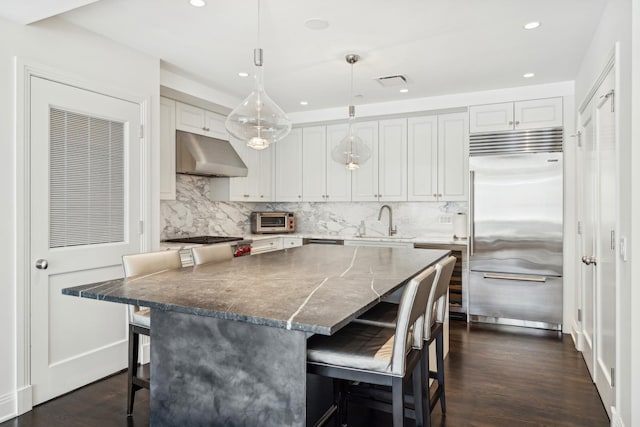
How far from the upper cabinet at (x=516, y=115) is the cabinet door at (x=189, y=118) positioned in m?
2.96

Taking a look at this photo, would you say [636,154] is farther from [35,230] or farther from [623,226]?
[35,230]

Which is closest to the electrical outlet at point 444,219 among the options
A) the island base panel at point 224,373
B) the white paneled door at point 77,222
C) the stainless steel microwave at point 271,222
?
the stainless steel microwave at point 271,222

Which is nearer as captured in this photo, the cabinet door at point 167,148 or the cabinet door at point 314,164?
the cabinet door at point 167,148

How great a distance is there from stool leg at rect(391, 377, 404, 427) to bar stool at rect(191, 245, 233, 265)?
167 cm

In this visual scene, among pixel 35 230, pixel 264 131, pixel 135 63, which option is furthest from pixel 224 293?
pixel 135 63

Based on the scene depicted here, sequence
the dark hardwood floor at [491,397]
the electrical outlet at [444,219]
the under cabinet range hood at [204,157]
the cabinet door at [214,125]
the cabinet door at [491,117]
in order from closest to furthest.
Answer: the dark hardwood floor at [491,397], the under cabinet range hood at [204,157], the cabinet door at [491,117], the cabinet door at [214,125], the electrical outlet at [444,219]

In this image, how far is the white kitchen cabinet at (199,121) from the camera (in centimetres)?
438

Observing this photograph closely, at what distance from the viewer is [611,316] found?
2.46 metres

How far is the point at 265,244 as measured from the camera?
5363 mm

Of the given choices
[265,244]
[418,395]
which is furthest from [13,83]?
[265,244]

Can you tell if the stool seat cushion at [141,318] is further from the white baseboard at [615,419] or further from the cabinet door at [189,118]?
the white baseboard at [615,419]

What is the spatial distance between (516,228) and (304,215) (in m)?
2.87

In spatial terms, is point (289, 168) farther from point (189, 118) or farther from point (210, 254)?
point (210, 254)

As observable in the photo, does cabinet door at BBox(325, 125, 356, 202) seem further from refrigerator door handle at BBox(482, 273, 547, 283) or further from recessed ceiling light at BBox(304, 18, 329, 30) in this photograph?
recessed ceiling light at BBox(304, 18, 329, 30)
